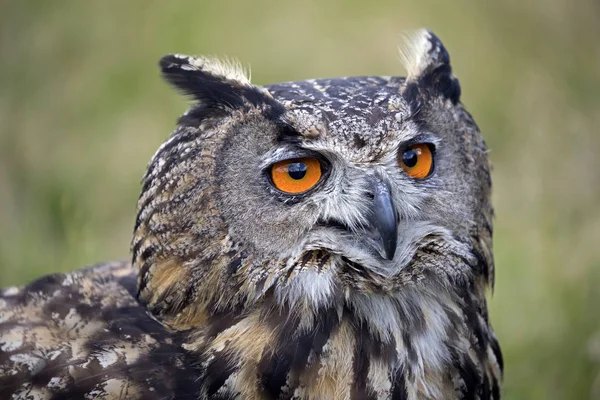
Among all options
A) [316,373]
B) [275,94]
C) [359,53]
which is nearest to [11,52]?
[359,53]

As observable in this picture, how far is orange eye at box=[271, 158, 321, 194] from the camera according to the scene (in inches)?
72.6

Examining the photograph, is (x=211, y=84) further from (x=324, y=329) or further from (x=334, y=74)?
(x=334, y=74)

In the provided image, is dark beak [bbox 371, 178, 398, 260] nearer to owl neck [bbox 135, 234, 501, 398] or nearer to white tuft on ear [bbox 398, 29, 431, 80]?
owl neck [bbox 135, 234, 501, 398]

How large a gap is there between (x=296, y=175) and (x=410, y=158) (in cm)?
29

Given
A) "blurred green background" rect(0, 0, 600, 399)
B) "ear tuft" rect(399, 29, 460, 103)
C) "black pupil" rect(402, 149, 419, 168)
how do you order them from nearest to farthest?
"black pupil" rect(402, 149, 419, 168), "ear tuft" rect(399, 29, 460, 103), "blurred green background" rect(0, 0, 600, 399)

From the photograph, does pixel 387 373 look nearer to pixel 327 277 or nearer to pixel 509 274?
pixel 327 277

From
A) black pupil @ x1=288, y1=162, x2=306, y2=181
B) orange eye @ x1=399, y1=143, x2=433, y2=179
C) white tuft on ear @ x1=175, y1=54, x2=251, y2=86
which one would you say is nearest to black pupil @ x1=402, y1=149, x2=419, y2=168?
orange eye @ x1=399, y1=143, x2=433, y2=179

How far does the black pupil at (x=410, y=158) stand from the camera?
1919 mm

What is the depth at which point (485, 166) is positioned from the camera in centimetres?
211

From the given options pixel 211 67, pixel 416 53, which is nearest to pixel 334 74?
pixel 416 53

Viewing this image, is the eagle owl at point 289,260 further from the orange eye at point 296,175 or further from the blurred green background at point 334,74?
the blurred green background at point 334,74

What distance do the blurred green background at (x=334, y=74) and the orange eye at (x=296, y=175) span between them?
4.36 ft

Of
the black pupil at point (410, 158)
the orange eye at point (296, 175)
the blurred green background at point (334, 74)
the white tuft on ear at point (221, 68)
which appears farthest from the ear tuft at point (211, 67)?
the blurred green background at point (334, 74)

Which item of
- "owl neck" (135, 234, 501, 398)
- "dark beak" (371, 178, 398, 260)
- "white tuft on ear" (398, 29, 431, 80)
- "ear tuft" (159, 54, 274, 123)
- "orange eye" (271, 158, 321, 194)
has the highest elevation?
"white tuft on ear" (398, 29, 431, 80)
